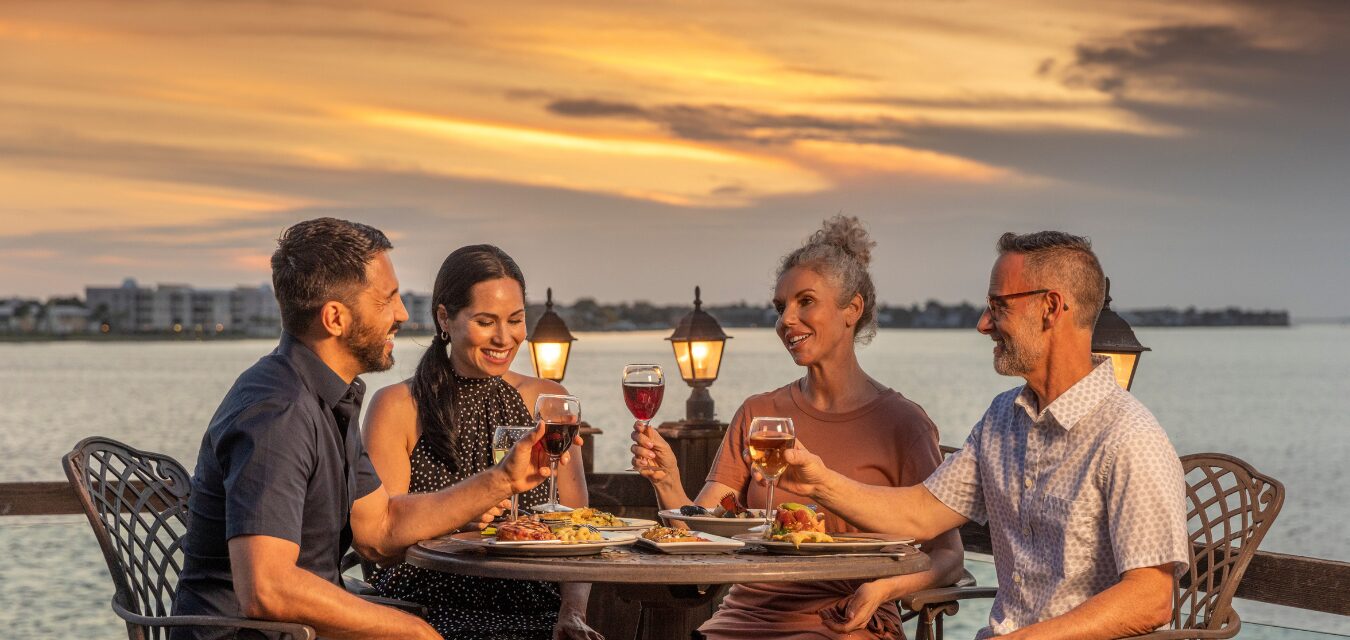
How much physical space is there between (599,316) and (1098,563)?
22.2 meters

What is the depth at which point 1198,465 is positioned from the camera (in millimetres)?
3598

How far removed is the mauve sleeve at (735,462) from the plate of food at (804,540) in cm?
85

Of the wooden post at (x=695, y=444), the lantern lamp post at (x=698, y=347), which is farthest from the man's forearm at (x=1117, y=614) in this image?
the lantern lamp post at (x=698, y=347)

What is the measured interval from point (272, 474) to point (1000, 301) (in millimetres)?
1646

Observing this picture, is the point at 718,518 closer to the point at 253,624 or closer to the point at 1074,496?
the point at 1074,496

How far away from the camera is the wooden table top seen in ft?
9.72

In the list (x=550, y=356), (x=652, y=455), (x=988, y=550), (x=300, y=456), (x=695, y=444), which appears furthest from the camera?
(x=550, y=356)

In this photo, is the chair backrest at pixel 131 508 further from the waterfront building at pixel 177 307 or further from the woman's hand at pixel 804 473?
the waterfront building at pixel 177 307

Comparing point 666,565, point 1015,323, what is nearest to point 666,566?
point 666,565

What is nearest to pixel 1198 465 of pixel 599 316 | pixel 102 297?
pixel 599 316

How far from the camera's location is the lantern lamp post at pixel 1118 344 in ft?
16.9

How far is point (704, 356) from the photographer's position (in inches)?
300

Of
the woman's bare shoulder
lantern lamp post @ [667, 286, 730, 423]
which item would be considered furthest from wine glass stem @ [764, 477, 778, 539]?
lantern lamp post @ [667, 286, 730, 423]

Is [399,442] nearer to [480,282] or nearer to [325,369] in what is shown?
[480,282]
